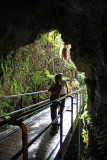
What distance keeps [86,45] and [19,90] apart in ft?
12.0

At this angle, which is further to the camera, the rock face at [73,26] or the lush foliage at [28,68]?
the lush foliage at [28,68]

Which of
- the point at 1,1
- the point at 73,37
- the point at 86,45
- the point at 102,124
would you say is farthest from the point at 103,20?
the point at 102,124

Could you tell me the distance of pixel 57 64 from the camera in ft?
40.6

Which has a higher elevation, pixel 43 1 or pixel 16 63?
pixel 43 1

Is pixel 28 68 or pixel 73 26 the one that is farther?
pixel 28 68

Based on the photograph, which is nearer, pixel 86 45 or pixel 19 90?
pixel 86 45

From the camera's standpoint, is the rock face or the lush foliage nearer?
the rock face

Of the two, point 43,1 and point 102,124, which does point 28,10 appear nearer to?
point 43,1

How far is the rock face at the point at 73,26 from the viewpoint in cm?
283

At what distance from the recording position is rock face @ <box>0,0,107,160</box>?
112 inches

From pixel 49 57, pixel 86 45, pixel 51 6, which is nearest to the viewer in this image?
pixel 51 6

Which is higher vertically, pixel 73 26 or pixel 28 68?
pixel 73 26

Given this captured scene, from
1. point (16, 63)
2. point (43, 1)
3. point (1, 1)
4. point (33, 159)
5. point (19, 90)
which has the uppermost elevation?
point (43, 1)

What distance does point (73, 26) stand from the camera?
3898mm
